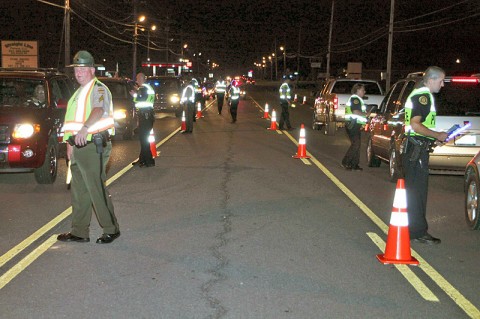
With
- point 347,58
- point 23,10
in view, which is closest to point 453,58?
point 347,58

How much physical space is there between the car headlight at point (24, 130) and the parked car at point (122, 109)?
7.62 m

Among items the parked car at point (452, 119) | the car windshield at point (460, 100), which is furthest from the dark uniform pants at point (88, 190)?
the car windshield at point (460, 100)

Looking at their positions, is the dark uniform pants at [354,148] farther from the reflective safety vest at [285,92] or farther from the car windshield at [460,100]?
the reflective safety vest at [285,92]

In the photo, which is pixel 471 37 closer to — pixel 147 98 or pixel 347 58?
pixel 347 58

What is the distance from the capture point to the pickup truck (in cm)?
2041

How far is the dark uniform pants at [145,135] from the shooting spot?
13156 mm

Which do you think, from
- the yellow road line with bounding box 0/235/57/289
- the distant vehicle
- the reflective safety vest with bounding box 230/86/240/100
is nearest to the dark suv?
the yellow road line with bounding box 0/235/57/289

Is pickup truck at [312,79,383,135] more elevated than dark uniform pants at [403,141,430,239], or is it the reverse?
pickup truck at [312,79,383,135]

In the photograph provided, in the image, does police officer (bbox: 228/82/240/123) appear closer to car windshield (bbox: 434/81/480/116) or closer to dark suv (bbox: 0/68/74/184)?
dark suv (bbox: 0/68/74/184)

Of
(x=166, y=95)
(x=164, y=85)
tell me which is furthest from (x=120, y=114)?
(x=164, y=85)

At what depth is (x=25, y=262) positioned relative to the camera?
6340mm

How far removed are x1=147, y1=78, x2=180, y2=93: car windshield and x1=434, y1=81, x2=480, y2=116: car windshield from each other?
1980 centimetres

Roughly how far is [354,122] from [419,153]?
6031mm

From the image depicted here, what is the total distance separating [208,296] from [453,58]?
107984mm
